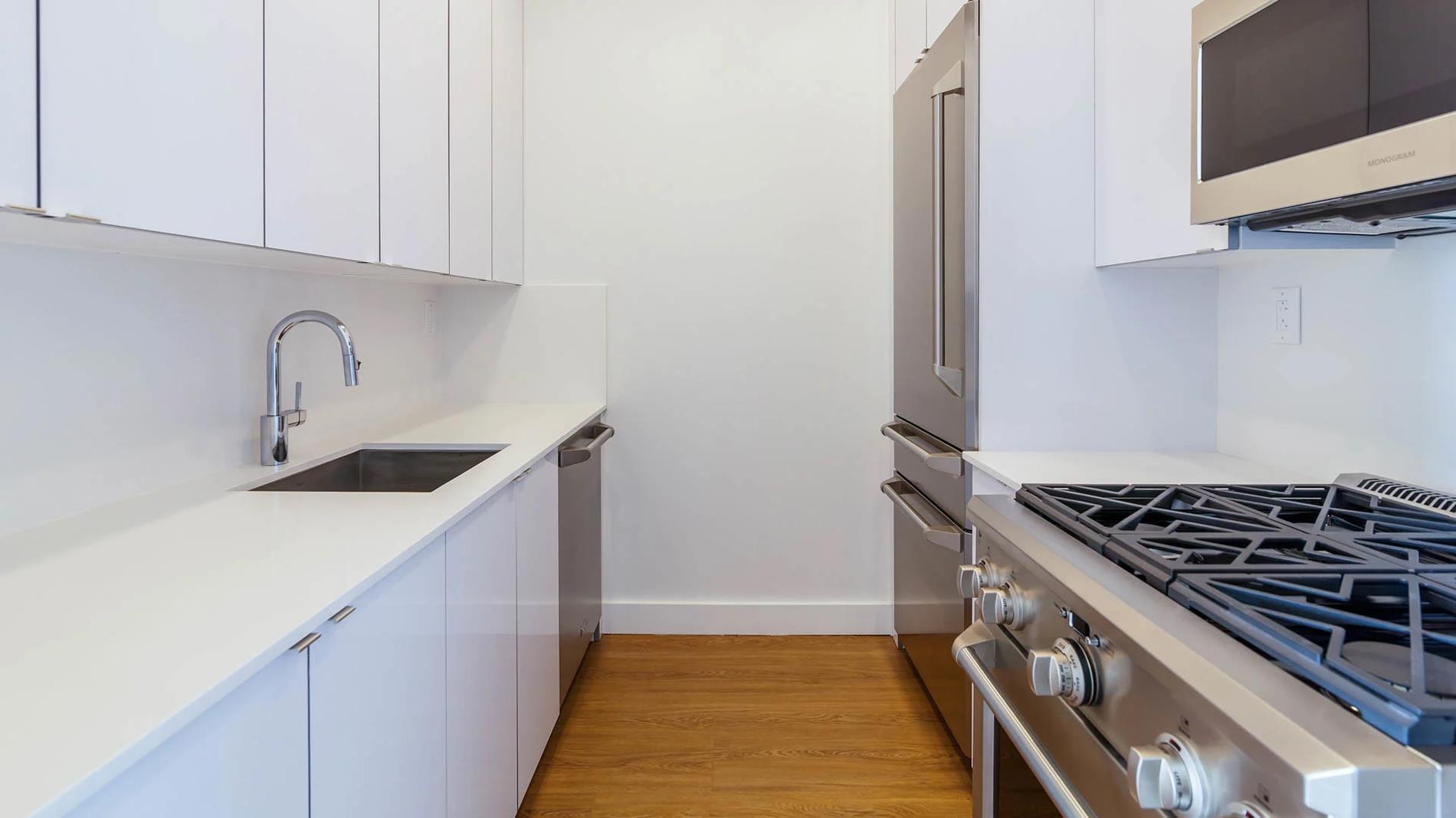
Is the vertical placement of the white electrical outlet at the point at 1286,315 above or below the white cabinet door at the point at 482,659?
above

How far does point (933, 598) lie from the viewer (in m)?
2.28

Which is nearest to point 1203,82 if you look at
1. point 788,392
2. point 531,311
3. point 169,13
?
point 169,13

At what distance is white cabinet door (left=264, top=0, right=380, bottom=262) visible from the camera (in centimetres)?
132

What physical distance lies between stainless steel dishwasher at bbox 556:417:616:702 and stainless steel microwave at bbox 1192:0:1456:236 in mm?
1656

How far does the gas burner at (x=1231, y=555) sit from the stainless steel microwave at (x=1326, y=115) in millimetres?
430

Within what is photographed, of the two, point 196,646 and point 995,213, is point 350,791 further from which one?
point 995,213

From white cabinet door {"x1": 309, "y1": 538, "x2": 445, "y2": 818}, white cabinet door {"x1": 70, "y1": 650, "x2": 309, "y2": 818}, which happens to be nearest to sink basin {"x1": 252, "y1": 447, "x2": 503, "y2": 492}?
white cabinet door {"x1": 309, "y1": 538, "x2": 445, "y2": 818}

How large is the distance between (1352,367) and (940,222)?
3.14 feet

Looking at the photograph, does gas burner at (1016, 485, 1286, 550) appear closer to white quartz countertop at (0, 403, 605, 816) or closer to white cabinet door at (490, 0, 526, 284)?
white quartz countertop at (0, 403, 605, 816)

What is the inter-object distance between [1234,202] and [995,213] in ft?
2.50

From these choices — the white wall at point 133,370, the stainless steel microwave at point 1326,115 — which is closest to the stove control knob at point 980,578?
the stainless steel microwave at point 1326,115

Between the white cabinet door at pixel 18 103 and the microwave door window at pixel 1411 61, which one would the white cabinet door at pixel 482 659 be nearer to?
the white cabinet door at pixel 18 103

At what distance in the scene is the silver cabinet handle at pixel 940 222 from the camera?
212 centimetres

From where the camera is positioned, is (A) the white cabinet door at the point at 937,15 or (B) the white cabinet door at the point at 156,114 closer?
(B) the white cabinet door at the point at 156,114
